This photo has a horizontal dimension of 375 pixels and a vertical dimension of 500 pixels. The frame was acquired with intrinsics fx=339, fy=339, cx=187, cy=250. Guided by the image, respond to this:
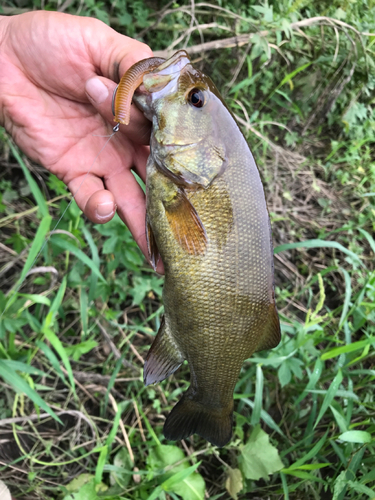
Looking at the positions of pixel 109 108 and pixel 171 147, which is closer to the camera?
pixel 171 147

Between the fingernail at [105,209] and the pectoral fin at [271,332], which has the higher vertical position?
the fingernail at [105,209]

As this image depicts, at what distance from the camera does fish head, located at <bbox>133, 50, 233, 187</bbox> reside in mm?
1569

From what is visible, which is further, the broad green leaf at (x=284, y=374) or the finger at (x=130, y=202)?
the broad green leaf at (x=284, y=374)

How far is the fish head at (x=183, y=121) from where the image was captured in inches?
61.8

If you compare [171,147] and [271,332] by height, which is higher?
[171,147]

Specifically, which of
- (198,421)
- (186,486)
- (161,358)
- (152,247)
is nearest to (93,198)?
(152,247)

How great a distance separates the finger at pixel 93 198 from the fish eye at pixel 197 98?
61 centimetres

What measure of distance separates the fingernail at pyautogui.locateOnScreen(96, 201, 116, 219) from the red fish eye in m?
0.64

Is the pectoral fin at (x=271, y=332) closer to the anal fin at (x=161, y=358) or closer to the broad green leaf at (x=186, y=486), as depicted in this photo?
the anal fin at (x=161, y=358)

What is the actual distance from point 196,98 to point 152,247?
2.50 feet

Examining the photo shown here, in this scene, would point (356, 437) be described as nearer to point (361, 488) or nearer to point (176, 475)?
point (361, 488)

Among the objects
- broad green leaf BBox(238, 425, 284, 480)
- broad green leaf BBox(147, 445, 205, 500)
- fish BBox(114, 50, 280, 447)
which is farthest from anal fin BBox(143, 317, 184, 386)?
broad green leaf BBox(238, 425, 284, 480)

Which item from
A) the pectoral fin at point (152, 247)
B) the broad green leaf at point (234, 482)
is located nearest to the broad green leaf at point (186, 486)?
the broad green leaf at point (234, 482)

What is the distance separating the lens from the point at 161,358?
1.82 metres
